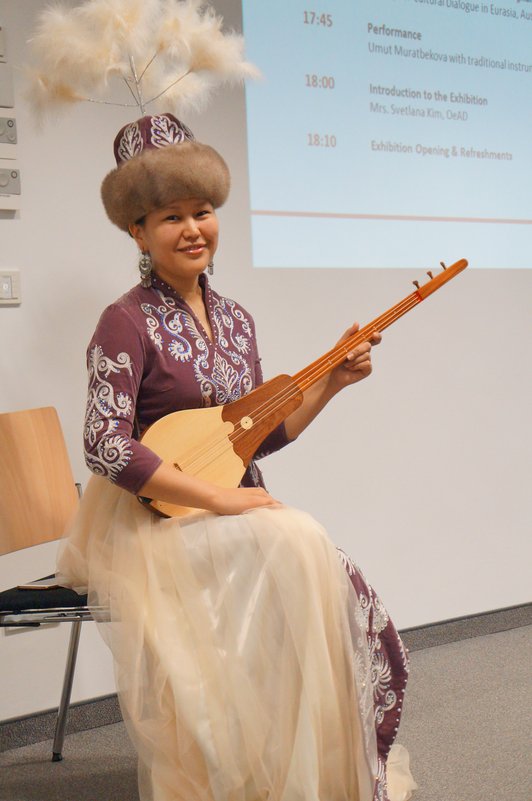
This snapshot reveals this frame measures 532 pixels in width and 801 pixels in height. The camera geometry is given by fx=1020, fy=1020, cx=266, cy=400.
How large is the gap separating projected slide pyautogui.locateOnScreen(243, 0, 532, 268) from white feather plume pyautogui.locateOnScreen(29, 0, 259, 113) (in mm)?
634

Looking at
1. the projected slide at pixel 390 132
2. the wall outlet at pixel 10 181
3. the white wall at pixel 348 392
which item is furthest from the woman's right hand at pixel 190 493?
the projected slide at pixel 390 132

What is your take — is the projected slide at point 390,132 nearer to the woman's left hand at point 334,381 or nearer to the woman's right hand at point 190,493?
the woman's left hand at point 334,381

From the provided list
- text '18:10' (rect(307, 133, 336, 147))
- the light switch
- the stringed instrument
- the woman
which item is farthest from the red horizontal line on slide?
the stringed instrument

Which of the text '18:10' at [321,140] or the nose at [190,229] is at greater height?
the text '18:10' at [321,140]

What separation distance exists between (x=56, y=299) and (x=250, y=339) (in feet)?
2.12

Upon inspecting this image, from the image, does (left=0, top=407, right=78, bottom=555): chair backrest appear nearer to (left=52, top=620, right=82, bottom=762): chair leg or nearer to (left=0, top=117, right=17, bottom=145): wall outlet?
(left=52, top=620, right=82, bottom=762): chair leg

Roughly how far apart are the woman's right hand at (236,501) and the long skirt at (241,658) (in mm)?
22

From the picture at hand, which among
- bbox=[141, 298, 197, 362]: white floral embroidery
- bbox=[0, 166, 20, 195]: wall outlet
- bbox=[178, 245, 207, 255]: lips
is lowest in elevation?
bbox=[141, 298, 197, 362]: white floral embroidery

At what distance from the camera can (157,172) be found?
2062mm

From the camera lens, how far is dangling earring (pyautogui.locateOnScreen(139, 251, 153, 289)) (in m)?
2.15

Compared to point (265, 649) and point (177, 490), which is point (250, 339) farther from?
point (265, 649)

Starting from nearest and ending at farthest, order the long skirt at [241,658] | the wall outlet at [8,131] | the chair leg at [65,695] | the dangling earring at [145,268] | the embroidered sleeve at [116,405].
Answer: the long skirt at [241,658], the embroidered sleeve at [116,405], the dangling earring at [145,268], the chair leg at [65,695], the wall outlet at [8,131]

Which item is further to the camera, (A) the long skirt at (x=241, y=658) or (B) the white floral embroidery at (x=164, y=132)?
(B) the white floral embroidery at (x=164, y=132)

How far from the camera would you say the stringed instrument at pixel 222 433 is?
203cm
